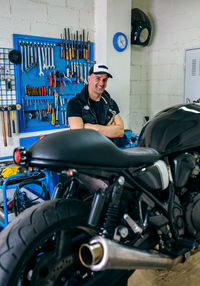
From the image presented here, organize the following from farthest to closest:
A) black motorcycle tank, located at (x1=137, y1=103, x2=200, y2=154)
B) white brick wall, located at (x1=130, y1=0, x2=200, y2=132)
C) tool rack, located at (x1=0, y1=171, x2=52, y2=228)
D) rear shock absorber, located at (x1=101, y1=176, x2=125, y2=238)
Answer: white brick wall, located at (x1=130, y1=0, x2=200, y2=132), tool rack, located at (x1=0, y1=171, x2=52, y2=228), black motorcycle tank, located at (x1=137, y1=103, x2=200, y2=154), rear shock absorber, located at (x1=101, y1=176, x2=125, y2=238)

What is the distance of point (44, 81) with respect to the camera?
353 cm

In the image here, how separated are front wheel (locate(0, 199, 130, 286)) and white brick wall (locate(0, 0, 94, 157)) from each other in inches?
94.5

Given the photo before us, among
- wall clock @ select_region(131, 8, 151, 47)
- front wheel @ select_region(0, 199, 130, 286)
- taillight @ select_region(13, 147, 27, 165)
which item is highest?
wall clock @ select_region(131, 8, 151, 47)

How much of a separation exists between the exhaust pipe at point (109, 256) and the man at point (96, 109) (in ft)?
5.52

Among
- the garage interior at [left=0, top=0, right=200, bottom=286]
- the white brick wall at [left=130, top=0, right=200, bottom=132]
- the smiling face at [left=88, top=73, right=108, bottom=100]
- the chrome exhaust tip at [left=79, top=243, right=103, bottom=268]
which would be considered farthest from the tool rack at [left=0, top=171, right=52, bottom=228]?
the white brick wall at [left=130, top=0, right=200, bottom=132]

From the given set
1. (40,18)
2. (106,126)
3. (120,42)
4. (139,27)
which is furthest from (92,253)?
(139,27)

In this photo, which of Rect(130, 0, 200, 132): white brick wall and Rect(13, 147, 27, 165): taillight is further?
Rect(130, 0, 200, 132): white brick wall

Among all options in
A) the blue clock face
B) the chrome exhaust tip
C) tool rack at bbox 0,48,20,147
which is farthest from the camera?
the blue clock face

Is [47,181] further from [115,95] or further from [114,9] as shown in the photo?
[114,9]

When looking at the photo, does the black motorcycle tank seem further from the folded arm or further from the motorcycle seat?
the folded arm

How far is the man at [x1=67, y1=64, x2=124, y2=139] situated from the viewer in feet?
8.58

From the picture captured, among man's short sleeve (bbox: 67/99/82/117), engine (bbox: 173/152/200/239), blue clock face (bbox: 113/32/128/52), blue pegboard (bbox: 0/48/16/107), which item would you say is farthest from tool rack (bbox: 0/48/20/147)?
engine (bbox: 173/152/200/239)

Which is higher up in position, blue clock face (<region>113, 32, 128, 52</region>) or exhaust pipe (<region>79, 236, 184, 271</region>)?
blue clock face (<region>113, 32, 128, 52</region>)

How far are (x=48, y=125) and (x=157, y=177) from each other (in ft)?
8.44
